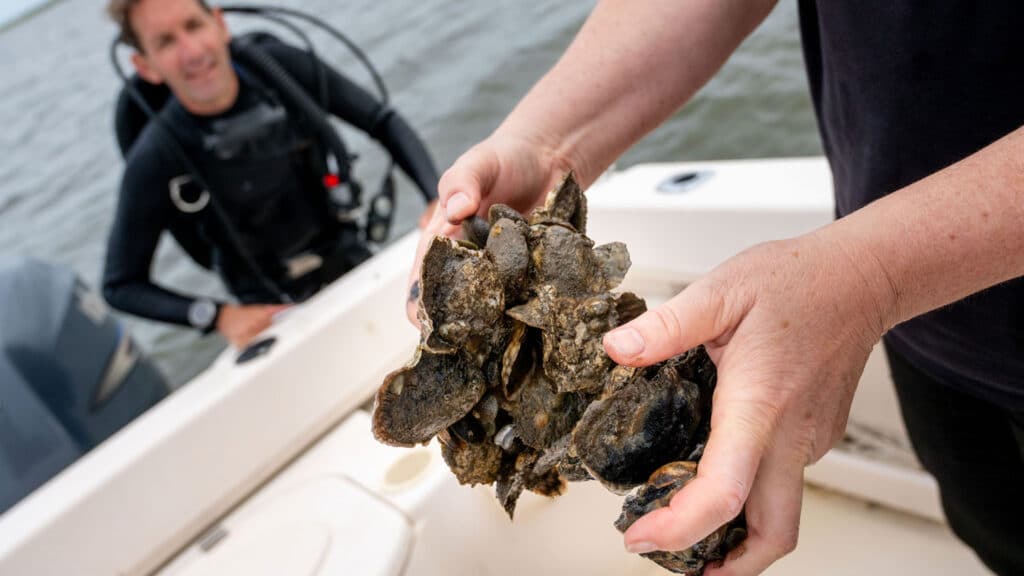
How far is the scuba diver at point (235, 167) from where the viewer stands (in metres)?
3.42

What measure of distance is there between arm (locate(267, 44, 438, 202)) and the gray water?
1.79m

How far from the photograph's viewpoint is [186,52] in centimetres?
341

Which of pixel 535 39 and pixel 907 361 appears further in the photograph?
pixel 535 39

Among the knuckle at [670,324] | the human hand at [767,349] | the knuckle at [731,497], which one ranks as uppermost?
the knuckle at [670,324]

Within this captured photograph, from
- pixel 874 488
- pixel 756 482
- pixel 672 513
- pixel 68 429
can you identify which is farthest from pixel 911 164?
pixel 68 429

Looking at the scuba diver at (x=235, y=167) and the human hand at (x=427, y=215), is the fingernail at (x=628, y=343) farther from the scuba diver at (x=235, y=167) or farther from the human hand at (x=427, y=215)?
the scuba diver at (x=235, y=167)

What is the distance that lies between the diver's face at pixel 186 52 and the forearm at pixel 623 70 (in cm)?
280

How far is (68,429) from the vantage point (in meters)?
3.14

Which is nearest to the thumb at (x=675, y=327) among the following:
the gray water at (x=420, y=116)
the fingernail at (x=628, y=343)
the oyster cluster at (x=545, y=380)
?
the fingernail at (x=628, y=343)

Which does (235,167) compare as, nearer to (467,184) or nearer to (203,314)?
(203,314)

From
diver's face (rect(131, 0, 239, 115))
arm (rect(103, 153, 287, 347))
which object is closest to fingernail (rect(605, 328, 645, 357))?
arm (rect(103, 153, 287, 347))

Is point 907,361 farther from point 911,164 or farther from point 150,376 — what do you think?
point 150,376

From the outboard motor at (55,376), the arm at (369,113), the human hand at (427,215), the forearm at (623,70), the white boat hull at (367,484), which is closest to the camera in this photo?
the forearm at (623,70)

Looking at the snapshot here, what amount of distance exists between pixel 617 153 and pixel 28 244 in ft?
33.6
